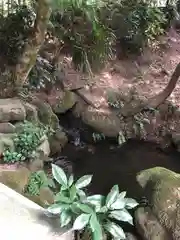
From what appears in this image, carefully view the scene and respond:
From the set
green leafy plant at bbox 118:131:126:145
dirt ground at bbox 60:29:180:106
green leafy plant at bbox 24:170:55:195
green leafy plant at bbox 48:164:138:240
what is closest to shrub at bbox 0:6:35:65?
dirt ground at bbox 60:29:180:106

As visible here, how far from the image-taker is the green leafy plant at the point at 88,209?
3.18 metres

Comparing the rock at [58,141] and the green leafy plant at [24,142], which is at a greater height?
the green leafy plant at [24,142]

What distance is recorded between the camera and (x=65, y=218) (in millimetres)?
3182

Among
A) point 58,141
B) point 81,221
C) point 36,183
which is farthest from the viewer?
point 58,141

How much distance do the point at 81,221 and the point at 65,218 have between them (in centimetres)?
12

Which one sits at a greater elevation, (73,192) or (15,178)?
(73,192)

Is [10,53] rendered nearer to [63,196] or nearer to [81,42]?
[81,42]

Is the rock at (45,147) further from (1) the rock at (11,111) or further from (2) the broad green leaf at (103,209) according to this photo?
(2) the broad green leaf at (103,209)

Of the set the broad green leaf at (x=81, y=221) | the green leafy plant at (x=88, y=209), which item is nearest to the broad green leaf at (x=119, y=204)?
→ the green leafy plant at (x=88, y=209)

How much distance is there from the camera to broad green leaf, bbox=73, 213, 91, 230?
3113 mm

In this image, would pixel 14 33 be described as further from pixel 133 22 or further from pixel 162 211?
pixel 162 211

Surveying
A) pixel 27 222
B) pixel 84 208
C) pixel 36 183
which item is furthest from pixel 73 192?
pixel 36 183

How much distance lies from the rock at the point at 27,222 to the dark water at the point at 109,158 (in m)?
1.74

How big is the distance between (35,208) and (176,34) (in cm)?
564
